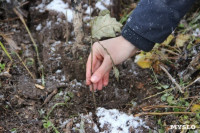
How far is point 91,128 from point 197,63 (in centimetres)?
86

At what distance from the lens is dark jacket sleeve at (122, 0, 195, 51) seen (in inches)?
47.4

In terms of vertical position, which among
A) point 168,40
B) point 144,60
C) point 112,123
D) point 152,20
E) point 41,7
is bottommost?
point 112,123

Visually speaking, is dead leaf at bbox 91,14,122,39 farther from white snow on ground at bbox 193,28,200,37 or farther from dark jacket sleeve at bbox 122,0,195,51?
white snow on ground at bbox 193,28,200,37

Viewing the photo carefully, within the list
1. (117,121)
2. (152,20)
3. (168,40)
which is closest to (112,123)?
(117,121)

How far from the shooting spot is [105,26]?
104 cm

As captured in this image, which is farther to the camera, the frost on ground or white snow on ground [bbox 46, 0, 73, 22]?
white snow on ground [bbox 46, 0, 73, 22]

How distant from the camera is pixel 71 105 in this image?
1399 mm

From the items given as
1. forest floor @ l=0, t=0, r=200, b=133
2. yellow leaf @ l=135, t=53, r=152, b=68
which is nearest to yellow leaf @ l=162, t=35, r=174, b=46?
forest floor @ l=0, t=0, r=200, b=133

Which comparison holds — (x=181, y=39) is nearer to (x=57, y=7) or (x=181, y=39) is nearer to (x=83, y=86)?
(x=83, y=86)

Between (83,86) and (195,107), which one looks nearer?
(195,107)

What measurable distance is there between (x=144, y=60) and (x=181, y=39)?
0.40 metres

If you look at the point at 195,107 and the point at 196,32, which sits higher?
the point at 196,32

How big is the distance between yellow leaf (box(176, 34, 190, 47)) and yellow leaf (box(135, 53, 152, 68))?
0.28 metres

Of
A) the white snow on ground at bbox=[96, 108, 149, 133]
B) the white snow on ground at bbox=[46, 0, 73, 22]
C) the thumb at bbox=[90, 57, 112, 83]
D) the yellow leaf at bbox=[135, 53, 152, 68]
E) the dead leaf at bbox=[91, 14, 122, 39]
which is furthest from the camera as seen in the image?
the white snow on ground at bbox=[46, 0, 73, 22]
